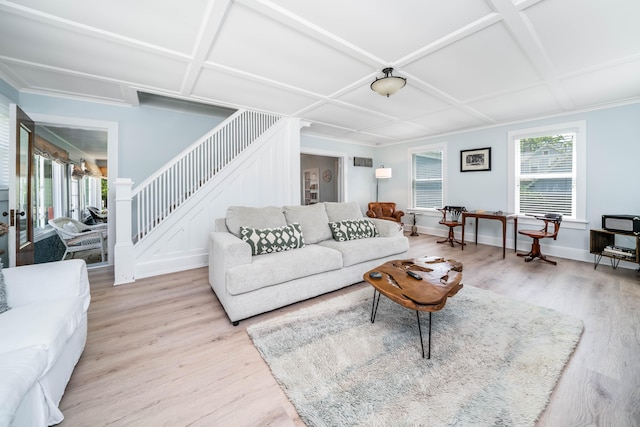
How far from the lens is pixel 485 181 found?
5074mm

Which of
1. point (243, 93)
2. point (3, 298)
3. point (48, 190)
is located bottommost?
point (3, 298)

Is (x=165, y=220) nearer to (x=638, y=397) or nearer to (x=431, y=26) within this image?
(x=431, y=26)

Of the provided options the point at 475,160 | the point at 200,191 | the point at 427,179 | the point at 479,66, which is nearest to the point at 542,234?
the point at 475,160

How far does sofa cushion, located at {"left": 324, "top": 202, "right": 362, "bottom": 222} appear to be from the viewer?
345cm

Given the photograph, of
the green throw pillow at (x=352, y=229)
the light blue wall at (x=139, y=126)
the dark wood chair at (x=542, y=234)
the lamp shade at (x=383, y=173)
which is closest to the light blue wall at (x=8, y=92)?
the light blue wall at (x=139, y=126)

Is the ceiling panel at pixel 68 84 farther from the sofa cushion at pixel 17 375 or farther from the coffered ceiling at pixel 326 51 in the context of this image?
the sofa cushion at pixel 17 375

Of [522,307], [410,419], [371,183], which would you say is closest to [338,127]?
[371,183]

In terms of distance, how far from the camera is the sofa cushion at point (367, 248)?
2.79 m

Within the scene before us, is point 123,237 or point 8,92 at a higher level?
point 8,92

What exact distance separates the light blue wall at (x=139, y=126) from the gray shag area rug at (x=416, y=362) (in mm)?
3612

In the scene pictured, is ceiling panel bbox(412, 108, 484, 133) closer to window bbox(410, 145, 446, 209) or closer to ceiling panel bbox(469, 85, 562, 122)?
ceiling panel bbox(469, 85, 562, 122)

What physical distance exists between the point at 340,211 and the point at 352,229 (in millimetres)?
398

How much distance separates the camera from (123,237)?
309 centimetres

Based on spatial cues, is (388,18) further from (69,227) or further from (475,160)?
(69,227)
